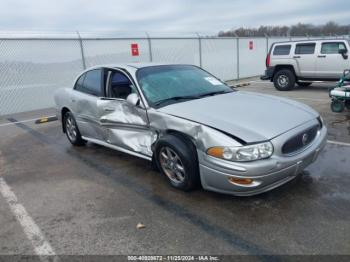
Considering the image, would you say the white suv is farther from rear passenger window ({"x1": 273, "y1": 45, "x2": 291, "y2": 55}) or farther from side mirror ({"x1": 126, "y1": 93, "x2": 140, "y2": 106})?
side mirror ({"x1": 126, "y1": 93, "x2": 140, "y2": 106})

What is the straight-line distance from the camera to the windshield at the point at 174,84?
4113 millimetres

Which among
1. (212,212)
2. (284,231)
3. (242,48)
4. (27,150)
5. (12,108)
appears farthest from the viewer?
(242,48)

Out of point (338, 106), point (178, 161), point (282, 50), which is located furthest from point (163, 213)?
point (282, 50)

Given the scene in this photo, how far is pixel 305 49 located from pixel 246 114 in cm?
916

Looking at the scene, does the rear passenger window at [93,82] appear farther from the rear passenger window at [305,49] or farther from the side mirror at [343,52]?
the rear passenger window at [305,49]

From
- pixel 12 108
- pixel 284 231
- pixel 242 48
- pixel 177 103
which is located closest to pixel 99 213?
pixel 177 103

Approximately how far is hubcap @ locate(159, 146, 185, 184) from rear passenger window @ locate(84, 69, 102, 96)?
172cm

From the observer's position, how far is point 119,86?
471 centimetres

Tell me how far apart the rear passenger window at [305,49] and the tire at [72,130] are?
28.9ft

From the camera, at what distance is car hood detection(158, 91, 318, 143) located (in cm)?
319

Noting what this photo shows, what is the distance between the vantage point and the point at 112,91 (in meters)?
4.75

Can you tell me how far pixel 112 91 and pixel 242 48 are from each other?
14.7 metres

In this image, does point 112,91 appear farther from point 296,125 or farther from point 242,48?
point 242,48

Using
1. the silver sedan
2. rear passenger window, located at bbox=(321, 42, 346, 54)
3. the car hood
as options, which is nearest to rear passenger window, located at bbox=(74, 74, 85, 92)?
the silver sedan
